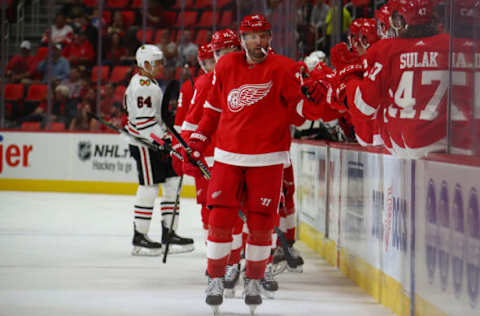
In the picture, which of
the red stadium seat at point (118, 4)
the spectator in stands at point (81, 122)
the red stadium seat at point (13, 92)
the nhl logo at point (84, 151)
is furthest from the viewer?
the red stadium seat at point (118, 4)

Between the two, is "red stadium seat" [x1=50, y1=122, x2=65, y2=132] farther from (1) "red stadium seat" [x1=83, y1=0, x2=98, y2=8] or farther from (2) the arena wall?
(2) the arena wall

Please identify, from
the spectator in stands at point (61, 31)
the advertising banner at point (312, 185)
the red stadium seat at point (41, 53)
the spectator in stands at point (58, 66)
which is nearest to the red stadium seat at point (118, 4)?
the spectator in stands at point (61, 31)

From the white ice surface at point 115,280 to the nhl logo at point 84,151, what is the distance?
330cm

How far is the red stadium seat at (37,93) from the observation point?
36.7ft

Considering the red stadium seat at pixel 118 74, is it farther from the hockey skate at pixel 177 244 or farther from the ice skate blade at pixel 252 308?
the ice skate blade at pixel 252 308

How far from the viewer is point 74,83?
1143cm

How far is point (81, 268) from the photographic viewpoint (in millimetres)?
4973

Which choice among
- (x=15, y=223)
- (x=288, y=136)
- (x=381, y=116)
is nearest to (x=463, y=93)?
(x=381, y=116)

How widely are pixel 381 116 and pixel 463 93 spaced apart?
821 millimetres

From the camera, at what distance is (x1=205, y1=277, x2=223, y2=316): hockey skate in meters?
3.58

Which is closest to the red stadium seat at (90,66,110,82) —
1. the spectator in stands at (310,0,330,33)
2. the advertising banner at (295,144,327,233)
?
the spectator in stands at (310,0,330,33)

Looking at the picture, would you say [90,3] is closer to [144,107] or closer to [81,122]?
[81,122]

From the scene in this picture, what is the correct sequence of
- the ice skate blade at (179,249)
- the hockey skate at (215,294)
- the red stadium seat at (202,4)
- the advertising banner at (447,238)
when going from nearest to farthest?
1. the advertising banner at (447,238)
2. the hockey skate at (215,294)
3. the ice skate blade at (179,249)
4. the red stadium seat at (202,4)

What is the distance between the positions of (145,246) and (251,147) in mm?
2303
